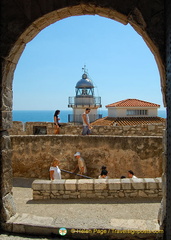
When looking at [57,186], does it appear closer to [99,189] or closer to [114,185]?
[99,189]

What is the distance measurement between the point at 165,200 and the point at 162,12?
277cm

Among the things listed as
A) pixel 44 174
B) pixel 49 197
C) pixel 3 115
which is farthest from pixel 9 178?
pixel 44 174

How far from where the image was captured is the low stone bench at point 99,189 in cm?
638

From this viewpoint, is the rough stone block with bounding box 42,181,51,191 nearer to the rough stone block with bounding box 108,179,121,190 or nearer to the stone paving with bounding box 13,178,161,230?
the stone paving with bounding box 13,178,161,230

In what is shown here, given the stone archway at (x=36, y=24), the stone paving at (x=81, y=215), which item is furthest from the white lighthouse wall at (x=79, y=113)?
the stone archway at (x=36, y=24)

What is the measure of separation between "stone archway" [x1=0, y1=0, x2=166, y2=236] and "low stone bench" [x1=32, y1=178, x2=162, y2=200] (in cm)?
181

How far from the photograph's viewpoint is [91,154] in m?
9.19

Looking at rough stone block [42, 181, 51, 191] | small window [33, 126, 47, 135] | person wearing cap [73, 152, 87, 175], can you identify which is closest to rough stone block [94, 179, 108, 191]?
rough stone block [42, 181, 51, 191]

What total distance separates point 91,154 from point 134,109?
1942cm

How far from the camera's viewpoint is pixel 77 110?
1494 inches

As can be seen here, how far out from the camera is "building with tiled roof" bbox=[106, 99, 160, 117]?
2786cm

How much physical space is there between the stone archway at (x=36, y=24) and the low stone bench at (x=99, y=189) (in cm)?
181

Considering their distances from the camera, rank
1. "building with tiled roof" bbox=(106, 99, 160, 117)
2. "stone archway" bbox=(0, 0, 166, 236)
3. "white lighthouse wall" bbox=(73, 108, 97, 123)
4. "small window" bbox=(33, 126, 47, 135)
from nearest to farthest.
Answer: "stone archway" bbox=(0, 0, 166, 236)
"small window" bbox=(33, 126, 47, 135)
"building with tiled roof" bbox=(106, 99, 160, 117)
"white lighthouse wall" bbox=(73, 108, 97, 123)

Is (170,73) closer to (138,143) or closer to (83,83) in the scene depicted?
(138,143)
